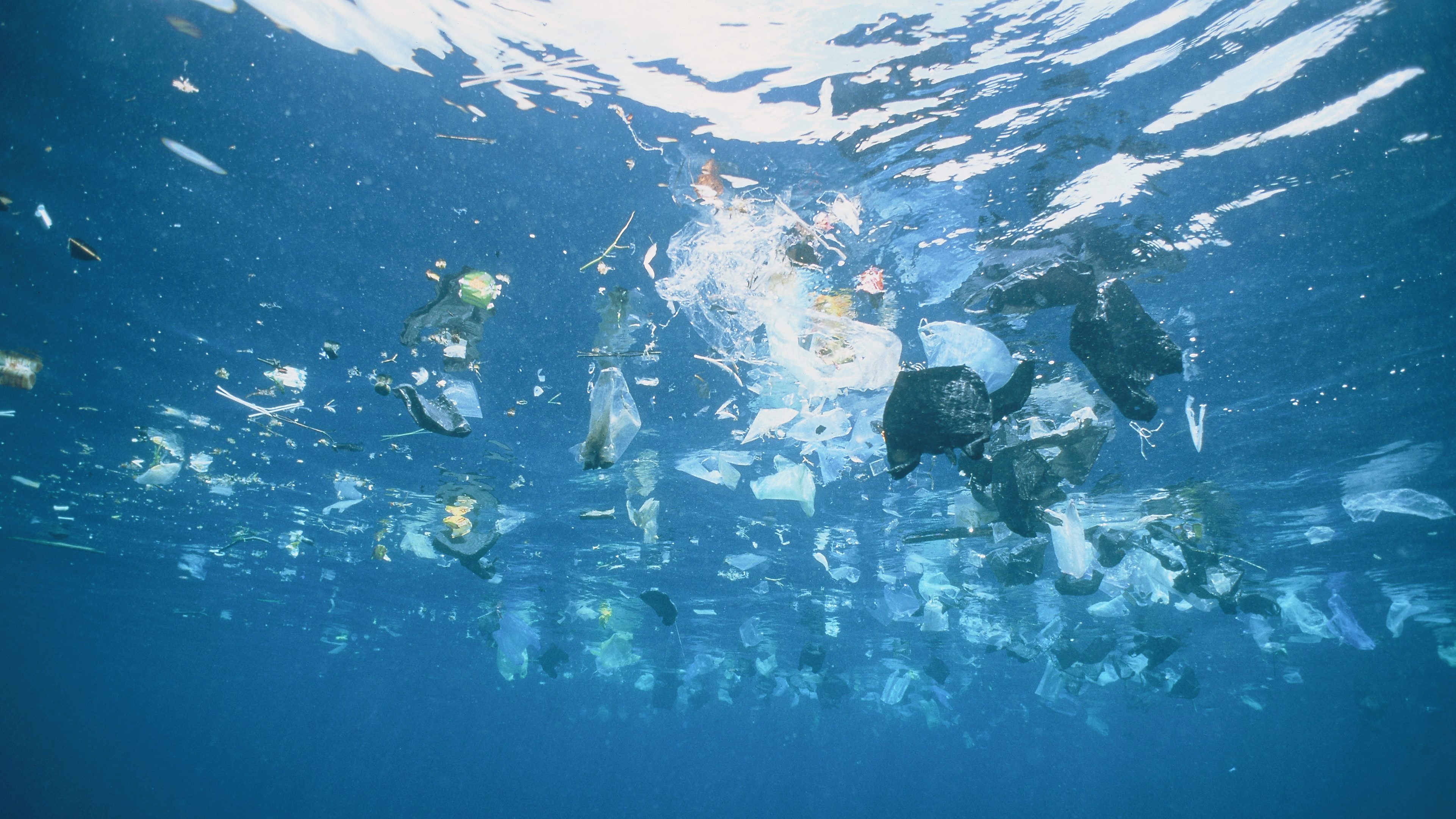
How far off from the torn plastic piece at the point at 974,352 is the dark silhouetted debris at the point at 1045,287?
95cm

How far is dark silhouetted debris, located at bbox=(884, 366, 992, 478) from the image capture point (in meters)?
4.11

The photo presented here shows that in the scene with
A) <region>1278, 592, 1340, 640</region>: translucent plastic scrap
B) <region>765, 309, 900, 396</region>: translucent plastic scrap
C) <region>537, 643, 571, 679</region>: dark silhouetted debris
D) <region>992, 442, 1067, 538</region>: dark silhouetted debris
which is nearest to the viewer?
<region>992, 442, 1067, 538</region>: dark silhouetted debris

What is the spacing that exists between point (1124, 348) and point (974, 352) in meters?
1.50

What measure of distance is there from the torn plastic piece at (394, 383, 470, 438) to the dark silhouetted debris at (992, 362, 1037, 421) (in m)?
5.14

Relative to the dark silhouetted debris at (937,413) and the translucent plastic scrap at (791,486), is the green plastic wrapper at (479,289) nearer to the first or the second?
the translucent plastic scrap at (791,486)

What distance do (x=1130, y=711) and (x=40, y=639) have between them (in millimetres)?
92564

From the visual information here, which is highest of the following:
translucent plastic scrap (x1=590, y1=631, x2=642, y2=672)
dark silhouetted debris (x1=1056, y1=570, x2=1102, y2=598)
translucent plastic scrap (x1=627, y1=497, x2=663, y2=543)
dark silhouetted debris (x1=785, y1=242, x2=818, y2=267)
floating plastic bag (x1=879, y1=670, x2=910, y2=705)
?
dark silhouetted debris (x1=785, y1=242, x2=818, y2=267)

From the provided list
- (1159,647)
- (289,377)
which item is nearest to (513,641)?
(289,377)

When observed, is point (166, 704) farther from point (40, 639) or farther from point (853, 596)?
point (853, 596)

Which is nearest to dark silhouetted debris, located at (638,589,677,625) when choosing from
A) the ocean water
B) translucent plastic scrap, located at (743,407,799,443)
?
the ocean water

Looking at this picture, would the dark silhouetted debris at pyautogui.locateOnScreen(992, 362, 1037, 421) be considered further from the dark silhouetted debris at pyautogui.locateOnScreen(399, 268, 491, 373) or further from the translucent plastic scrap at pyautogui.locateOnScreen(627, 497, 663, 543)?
the translucent plastic scrap at pyautogui.locateOnScreen(627, 497, 663, 543)

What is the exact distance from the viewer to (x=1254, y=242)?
6.58 m

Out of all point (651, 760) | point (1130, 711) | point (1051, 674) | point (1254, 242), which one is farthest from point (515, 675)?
point (651, 760)

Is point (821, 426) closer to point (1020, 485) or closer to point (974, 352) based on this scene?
point (974, 352)
